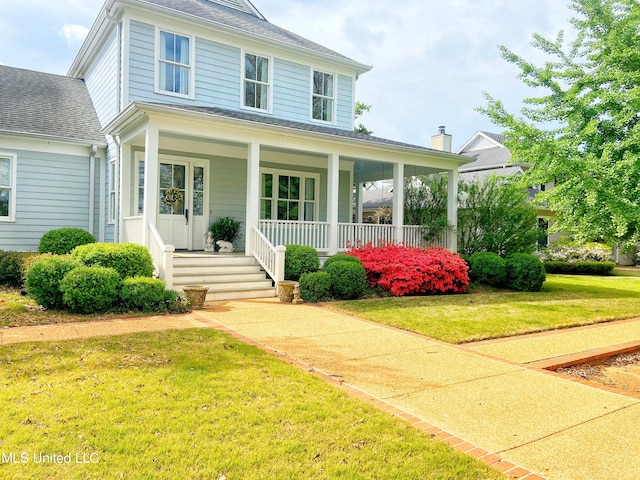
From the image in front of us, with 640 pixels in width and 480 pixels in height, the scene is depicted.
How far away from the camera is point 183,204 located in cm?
1270

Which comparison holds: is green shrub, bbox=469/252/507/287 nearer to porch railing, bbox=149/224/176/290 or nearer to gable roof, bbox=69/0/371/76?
gable roof, bbox=69/0/371/76

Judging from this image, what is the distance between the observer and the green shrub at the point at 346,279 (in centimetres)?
980

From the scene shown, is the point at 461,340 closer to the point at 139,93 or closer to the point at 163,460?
the point at 163,460

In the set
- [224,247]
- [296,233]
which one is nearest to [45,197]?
[224,247]

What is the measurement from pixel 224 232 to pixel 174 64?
15.5 feet

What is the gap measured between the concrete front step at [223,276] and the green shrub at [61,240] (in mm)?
3020

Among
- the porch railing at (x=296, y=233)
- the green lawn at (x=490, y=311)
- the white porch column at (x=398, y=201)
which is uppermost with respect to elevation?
the white porch column at (x=398, y=201)

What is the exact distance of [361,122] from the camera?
3030 centimetres

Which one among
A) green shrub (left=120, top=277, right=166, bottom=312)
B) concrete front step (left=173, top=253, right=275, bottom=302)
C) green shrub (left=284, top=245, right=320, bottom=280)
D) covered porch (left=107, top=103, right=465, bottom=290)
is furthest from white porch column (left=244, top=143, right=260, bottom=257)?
green shrub (left=120, top=277, right=166, bottom=312)

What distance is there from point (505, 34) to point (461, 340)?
872 cm

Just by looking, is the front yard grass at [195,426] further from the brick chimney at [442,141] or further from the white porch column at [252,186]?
the brick chimney at [442,141]

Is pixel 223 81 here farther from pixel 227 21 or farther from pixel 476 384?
pixel 476 384

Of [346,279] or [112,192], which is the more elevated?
[112,192]

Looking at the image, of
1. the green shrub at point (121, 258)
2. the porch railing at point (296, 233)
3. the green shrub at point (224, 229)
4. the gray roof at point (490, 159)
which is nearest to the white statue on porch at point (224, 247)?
the green shrub at point (224, 229)
